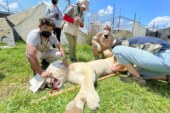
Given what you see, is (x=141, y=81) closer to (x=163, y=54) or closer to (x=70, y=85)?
(x=163, y=54)

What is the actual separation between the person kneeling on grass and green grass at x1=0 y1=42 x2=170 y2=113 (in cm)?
20

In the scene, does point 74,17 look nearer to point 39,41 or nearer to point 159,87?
point 39,41

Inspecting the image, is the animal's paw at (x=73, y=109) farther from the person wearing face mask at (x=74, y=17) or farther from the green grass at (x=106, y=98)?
the person wearing face mask at (x=74, y=17)

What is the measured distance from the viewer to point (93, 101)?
10.4 ft

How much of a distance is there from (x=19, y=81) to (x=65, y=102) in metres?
1.46

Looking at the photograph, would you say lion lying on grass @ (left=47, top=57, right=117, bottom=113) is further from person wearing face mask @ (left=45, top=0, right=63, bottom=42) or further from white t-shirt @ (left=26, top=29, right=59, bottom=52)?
person wearing face mask @ (left=45, top=0, right=63, bottom=42)

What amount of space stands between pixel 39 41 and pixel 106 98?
1655 millimetres

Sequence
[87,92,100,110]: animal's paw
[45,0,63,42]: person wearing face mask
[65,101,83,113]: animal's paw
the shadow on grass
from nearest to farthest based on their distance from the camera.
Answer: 1. [65,101,83,113]: animal's paw
2. [87,92,100,110]: animal's paw
3. the shadow on grass
4. [45,0,63,42]: person wearing face mask

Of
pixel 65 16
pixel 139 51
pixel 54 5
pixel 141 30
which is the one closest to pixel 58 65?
pixel 139 51

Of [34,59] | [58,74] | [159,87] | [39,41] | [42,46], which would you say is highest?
[39,41]

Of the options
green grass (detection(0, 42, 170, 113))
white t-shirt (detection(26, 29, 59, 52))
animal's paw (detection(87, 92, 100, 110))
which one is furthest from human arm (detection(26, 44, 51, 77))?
animal's paw (detection(87, 92, 100, 110))

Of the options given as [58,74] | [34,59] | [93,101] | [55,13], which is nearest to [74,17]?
[55,13]

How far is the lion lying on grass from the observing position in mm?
3119

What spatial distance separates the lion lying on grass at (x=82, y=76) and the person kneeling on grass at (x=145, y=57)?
1.60 ft
